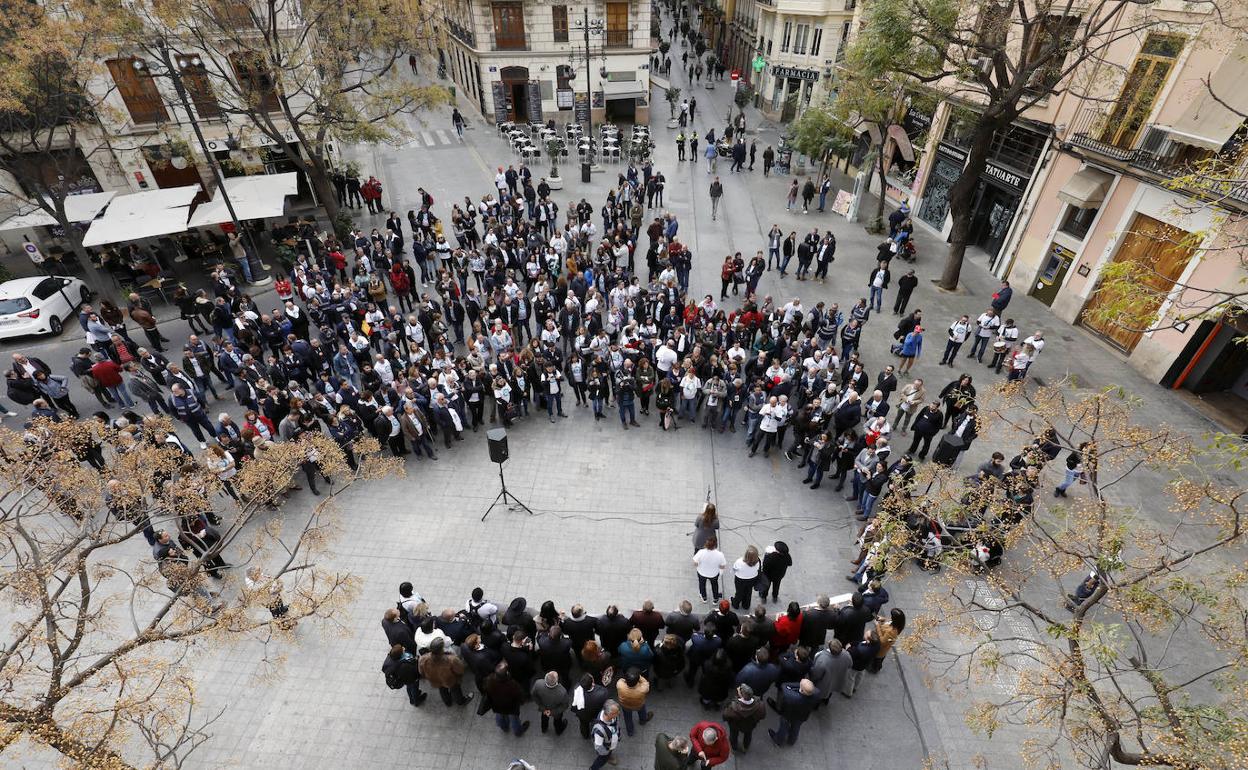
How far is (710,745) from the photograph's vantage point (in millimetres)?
6965

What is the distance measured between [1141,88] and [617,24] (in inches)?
1050

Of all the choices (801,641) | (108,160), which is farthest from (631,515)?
(108,160)

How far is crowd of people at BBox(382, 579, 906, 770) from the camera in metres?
7.61

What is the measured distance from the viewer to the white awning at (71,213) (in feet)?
60.6

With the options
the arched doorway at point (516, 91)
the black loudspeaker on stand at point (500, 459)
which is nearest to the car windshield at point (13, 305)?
the black loudspeaker on stand at point (500, 459)

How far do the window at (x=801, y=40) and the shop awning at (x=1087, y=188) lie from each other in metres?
22.4

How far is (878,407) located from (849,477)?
159 cm

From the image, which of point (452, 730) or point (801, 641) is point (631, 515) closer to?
point (801, 641)

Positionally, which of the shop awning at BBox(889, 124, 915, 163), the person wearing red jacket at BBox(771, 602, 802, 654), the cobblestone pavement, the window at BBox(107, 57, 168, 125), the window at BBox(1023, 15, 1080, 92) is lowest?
the cobblestone pavement

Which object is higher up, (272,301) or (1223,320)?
(1223,320)

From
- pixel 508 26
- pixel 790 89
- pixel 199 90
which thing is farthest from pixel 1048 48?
pixel 199 90

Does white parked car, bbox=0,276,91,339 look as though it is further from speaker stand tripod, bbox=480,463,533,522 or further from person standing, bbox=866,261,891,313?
person standing, bbox=866,261,891,313

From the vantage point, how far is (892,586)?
1022 centimetres

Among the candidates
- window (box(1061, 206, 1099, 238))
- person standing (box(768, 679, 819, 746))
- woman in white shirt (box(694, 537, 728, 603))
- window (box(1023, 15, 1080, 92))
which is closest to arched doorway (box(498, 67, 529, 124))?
window (box(1023, 15, 1080, 92))
